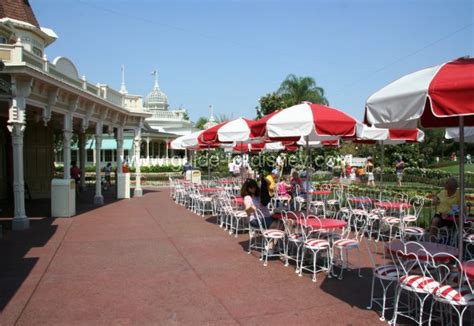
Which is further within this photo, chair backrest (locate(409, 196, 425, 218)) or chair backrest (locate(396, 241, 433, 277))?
chair backrest (locate(409, 196, 425, 218))

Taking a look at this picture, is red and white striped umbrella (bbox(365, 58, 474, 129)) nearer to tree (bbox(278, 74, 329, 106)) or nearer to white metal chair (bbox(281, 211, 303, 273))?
white metal chair (bbox(281, 211, 303, 273))

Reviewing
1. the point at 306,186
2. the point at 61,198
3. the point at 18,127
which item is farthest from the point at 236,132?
the point at 61,198

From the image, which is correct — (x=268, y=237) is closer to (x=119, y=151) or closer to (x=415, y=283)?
(x=415, y=283)

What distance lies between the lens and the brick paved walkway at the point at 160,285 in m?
4.97

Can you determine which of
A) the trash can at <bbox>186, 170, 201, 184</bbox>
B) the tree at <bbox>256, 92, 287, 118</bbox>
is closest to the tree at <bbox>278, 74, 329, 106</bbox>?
the tree at <bbox>256, 92, 287, 118</bbox>

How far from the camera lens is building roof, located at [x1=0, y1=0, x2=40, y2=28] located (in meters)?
16.1

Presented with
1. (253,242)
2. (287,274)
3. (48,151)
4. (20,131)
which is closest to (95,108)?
(48,151)

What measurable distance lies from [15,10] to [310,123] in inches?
590

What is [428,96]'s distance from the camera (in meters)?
3.88

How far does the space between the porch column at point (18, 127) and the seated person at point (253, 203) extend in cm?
619

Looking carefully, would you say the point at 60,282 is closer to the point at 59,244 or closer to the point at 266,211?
the point at 59,244

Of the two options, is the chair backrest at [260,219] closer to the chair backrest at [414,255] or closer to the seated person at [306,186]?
the seated person at [306,186]

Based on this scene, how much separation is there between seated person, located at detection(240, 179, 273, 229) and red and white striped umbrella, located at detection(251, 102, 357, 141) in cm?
150

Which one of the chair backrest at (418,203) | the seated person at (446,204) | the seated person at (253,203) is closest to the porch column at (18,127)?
the seated person at (253,203)
